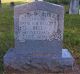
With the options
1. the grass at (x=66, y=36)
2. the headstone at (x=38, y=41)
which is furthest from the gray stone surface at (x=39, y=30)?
the grass at (x=66, y=36)

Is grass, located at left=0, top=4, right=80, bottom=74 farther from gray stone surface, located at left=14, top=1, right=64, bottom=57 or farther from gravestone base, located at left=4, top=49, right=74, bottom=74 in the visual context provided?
gray stone surface, located at left=14, top=1, right=64, bottom=57

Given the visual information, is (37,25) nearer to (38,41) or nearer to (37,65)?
(38,41)

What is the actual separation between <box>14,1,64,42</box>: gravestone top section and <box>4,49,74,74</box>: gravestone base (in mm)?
446

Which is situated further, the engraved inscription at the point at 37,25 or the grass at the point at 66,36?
the grass at the point at 66,36

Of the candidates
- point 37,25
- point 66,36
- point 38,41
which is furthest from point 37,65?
point 66,36

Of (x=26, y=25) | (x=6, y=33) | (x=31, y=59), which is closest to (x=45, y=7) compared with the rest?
(x=26, y=25)

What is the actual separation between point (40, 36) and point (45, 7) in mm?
631

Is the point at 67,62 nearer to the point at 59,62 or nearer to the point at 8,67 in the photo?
the point at 59,62

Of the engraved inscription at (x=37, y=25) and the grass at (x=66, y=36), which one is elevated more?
the engraved inscription at (x=37, y=25)

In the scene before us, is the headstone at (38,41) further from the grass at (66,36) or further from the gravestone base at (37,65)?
the grass at (66,36)

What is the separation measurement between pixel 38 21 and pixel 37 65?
92 centimetres

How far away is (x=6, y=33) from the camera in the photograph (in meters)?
11.3

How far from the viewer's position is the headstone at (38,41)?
700 cm

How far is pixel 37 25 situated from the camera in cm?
711
